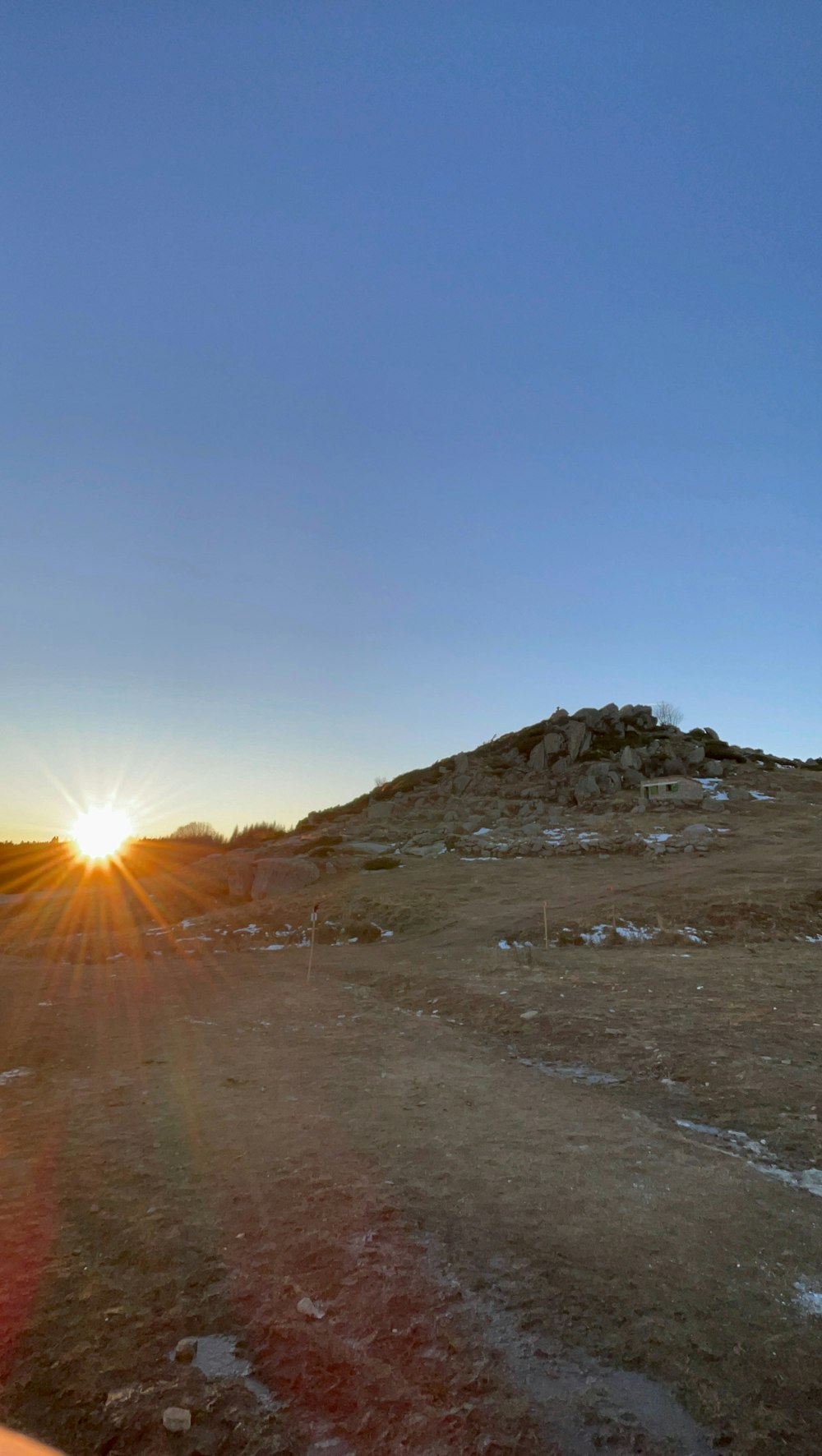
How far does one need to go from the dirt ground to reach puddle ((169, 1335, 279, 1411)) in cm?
1

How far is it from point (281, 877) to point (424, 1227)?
18.2 m

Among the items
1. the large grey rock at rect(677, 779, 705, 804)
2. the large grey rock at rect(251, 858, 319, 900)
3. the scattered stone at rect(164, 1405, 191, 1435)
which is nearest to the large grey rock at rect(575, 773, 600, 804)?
the large grey rock at rect(677, 779, 705, 804)

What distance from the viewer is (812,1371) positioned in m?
2.96

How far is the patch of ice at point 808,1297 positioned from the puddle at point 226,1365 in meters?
2.31

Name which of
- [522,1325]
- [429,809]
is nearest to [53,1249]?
[522,1325]

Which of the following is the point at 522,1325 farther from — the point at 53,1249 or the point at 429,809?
the point at 429,809

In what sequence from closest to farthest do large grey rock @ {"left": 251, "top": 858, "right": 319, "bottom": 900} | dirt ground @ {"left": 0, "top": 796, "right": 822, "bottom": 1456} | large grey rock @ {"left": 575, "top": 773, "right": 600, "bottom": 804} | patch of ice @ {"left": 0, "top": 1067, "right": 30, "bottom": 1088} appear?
dirt ground @ {"left": 0, "top": 796, "right": 822, "bottom": 1456} → patch of ice @ {"left": 0, "top": 1067, "right": 30, "bottom": 1088} → large grey rock @ {"left": 251, "top": 858, "right": 319, "bottom": 900} → large grey rock @ {"left": 575, "top": 773, "right": 600, "bottom": 804}

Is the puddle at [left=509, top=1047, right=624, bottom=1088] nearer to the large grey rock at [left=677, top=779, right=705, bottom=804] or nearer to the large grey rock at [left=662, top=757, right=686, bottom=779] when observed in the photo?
the large grey rock at [left=677, top=779, right=705, bottom=804]

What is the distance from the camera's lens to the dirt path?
272 cm

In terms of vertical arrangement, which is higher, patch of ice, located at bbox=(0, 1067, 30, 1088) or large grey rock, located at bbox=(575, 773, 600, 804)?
large grey rock, located at bbox=(575, 773, 600, 804)

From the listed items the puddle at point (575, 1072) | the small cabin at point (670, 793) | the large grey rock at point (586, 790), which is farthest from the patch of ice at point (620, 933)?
the large grey rock at point (586, 790)

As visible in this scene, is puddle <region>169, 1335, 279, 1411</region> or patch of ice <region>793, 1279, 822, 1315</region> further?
patch of ice <region>793, 1279, 822, 1315</region>

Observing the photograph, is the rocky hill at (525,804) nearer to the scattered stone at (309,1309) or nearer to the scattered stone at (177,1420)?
the scattered stone at (309,1309)

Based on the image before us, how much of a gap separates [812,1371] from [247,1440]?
2.13 meters
